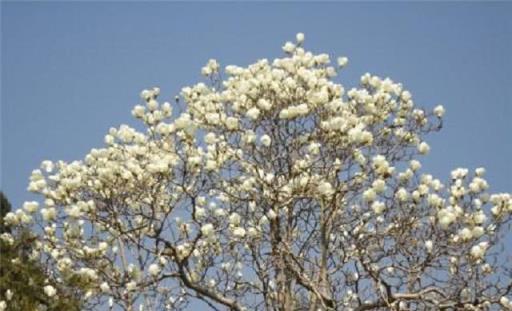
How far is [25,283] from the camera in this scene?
8773mm

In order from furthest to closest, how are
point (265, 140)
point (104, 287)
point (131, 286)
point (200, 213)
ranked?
point (200, 213), point (265, 140), point (104, 287), point (131, 286)

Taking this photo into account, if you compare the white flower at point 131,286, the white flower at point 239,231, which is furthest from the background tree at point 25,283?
the white flower at point 239,231

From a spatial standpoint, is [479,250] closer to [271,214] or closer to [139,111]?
[271,214]

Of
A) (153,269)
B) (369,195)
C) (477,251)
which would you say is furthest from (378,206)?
(153,269)

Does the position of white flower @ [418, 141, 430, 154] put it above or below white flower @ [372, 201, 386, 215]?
above

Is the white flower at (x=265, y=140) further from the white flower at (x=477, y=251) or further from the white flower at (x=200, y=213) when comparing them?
the white flower at (x=477, y=251)

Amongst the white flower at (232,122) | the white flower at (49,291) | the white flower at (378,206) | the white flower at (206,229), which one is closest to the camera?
the white flower at (206,229)

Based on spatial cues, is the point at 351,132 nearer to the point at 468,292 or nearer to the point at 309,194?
the point at 309,194

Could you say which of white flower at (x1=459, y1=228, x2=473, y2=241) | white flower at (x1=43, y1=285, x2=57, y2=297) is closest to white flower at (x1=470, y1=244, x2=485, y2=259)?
white flower at (x1=459, y1=228, x2=473, y2=241)

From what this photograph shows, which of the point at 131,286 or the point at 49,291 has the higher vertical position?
the point at 49,291

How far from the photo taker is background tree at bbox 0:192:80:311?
26.7ft

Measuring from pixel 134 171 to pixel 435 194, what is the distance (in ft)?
10.1

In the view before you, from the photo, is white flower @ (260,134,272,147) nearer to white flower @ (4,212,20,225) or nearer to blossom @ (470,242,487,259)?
blossom @ (470,242,487,259)

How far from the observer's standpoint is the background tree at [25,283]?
320 inches
